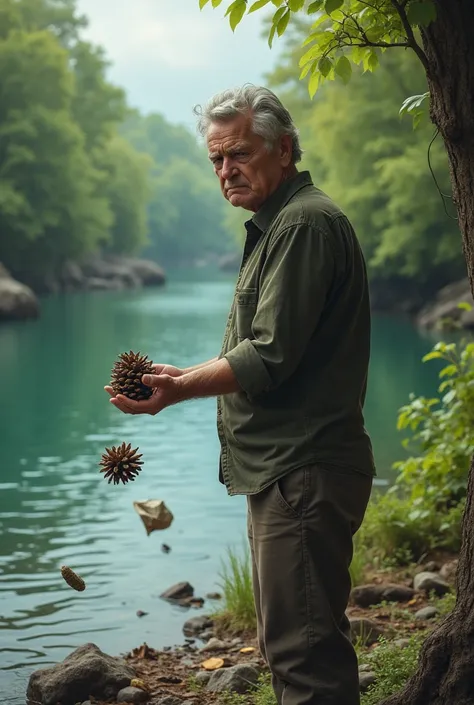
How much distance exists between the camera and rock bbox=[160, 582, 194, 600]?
6.89 metres

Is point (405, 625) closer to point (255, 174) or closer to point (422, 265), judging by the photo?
point (255, 174)

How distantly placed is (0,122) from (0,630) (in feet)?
124

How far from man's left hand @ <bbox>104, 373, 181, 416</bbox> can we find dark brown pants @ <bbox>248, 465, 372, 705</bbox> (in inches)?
16.1

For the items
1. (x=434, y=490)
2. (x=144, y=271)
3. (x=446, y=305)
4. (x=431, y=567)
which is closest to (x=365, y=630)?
(x=431, y=567)

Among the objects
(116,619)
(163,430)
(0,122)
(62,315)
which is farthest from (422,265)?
(116,619)

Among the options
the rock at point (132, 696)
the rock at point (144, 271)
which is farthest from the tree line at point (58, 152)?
the rock at point (132, 696)

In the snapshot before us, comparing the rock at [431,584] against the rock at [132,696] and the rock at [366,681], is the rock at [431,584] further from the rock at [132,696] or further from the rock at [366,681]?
the rock at [132,696]

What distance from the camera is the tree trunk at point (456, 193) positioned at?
3.28 m

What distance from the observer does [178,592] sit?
691 cm

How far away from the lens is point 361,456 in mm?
3412

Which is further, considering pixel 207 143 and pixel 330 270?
pixel 207 143

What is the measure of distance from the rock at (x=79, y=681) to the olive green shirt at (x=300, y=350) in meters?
1.60

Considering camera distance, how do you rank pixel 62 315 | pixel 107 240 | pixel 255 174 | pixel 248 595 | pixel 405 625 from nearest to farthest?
pixel 255 174
pixel 405 625
pixel 248 595
pixel 62 315
pixel 107 240

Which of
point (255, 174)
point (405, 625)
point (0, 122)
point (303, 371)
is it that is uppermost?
point (0, 122)
